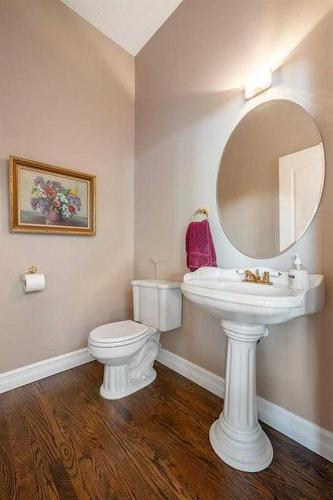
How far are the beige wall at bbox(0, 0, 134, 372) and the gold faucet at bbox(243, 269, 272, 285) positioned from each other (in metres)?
1.26

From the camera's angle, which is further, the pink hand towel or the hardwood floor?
the pink hand towel

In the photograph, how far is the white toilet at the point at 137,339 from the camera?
55.1 inches

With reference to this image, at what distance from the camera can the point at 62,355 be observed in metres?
1.77

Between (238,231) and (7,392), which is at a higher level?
(238,231)

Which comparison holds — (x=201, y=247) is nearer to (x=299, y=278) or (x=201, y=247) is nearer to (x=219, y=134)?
(x=299, y=278)

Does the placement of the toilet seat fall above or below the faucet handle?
below

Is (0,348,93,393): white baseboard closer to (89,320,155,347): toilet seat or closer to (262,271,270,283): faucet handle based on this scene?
(89,320,155,347): toilet seat

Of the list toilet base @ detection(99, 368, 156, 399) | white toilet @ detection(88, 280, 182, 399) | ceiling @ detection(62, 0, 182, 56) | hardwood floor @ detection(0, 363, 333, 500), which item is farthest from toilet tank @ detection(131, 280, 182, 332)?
ceiling @ detection(62, 0, 182, 56)

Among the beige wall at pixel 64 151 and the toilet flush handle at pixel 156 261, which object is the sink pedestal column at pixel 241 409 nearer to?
the toilet flush handle at pixel 156 261

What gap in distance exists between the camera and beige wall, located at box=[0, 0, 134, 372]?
1.52 meters

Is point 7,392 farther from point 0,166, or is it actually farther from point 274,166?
point 274,166

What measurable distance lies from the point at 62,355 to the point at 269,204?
74.8 inches

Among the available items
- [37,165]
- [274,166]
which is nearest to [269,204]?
[274,166]

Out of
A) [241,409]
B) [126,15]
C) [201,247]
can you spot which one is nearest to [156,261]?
[201,247]
